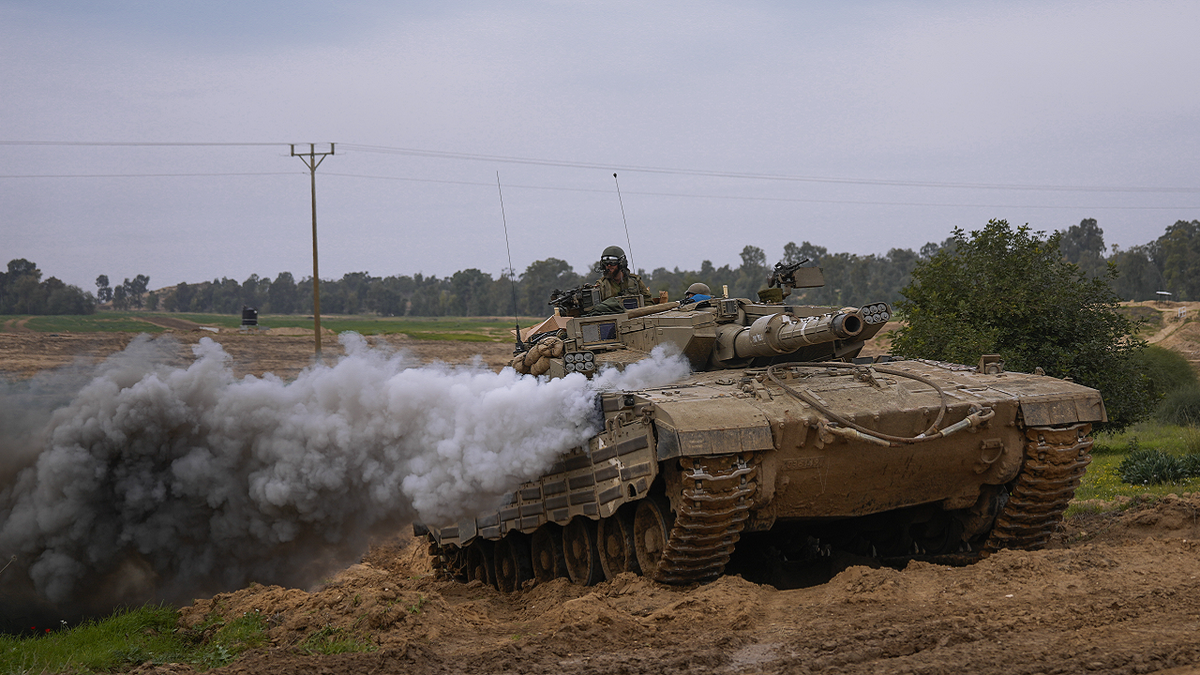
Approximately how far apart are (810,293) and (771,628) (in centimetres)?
6516

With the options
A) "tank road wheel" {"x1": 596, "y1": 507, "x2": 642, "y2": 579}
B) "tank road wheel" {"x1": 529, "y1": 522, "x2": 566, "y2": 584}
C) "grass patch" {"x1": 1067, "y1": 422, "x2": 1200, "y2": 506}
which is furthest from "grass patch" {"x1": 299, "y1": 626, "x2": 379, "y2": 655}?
"grass patch" {"x1": 1067, "y1": 422, "x2": 1200, "y2": 506}

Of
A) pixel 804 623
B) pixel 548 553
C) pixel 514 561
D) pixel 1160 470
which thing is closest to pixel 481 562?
pixel 514 561

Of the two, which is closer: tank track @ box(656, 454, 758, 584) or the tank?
tank track @ box(656, 454, 758, 584)

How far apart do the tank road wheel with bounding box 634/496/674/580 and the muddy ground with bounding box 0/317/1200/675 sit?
0.96ft

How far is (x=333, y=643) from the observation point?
27.8 ft

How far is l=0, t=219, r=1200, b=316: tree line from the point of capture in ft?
221

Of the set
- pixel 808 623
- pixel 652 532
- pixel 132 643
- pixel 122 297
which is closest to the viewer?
pixel 808 623

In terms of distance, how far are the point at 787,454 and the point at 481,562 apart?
6.01 meters

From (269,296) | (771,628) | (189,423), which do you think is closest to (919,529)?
(771,628)

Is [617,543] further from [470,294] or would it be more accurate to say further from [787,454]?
[470,294]

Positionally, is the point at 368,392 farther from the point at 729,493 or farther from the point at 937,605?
the point at 937,605

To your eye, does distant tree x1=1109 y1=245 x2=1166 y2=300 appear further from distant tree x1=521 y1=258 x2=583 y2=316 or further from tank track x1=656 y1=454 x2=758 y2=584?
tank track x1=656 y1=454 x2=758 y2=584

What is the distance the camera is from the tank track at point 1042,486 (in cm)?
1055

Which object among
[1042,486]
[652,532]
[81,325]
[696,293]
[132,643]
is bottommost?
[132,643]
